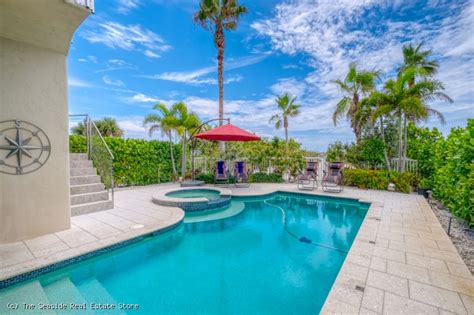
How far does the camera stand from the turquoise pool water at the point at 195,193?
770 cm

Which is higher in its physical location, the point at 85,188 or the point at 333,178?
the point at 85,188

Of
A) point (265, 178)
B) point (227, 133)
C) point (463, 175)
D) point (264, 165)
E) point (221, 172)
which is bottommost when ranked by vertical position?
point (265, 178)

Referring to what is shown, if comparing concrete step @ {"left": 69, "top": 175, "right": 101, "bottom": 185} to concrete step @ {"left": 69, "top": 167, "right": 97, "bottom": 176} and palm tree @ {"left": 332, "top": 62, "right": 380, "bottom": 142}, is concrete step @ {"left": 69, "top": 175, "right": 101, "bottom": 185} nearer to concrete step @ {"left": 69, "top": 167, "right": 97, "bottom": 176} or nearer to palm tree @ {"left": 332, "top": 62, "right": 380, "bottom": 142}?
concrete step @ {"left": 69, "top": 167, "right": 97, "bottom": 176}

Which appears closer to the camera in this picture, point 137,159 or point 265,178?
point 137,159

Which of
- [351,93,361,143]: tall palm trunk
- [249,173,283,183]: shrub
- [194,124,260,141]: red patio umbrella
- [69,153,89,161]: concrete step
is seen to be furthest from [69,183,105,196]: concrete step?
[351,93,361,143]: tall palm trunk

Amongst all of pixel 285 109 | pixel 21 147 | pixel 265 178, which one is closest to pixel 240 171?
pixel 265 178

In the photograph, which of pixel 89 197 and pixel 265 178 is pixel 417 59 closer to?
pixel 265 178

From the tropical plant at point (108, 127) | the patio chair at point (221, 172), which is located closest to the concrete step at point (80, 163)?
the patio chair at point (221, 172)

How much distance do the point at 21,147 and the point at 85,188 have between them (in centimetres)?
228

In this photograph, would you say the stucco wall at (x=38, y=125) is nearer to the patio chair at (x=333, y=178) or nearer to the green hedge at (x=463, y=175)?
the green hedge at (x=463, y=175)

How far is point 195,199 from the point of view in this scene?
6340 mm

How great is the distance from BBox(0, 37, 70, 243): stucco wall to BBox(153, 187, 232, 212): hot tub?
2.50 m

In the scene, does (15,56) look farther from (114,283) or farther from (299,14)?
(299,14)

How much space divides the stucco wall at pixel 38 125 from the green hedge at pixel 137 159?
15.4 feet
